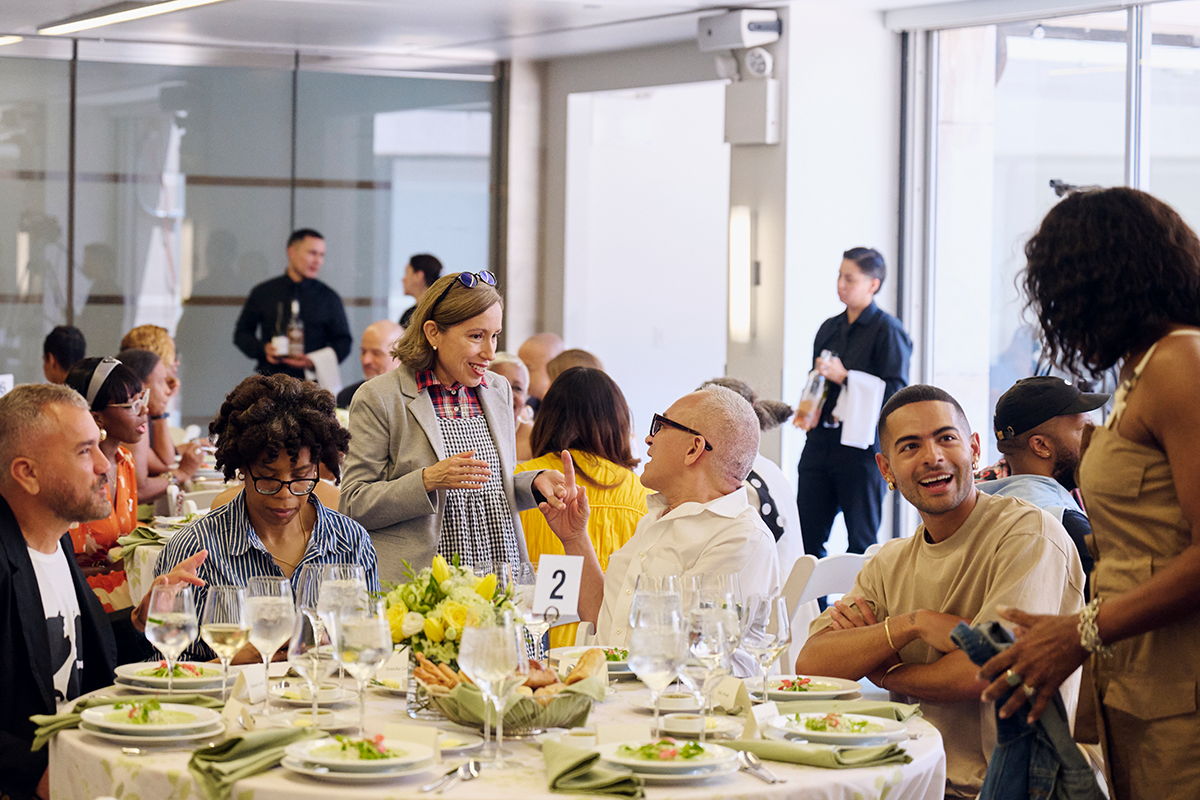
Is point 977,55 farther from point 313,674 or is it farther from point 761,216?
point 313,674

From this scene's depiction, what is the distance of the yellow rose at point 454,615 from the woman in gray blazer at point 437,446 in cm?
126

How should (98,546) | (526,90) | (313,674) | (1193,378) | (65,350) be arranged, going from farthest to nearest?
(526,90), (65,350), (98,546), (313,674), (1193,378)

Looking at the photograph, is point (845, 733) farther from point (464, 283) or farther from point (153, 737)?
point (464, 283)

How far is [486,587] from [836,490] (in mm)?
5365

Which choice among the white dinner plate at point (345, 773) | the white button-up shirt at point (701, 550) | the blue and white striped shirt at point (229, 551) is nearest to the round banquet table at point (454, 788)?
the white dinner plate at point (345, 773)

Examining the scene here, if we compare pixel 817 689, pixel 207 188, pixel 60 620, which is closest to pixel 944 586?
pixel 817 689

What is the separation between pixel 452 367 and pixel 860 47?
5468 millimetres

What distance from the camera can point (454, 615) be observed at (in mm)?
2398

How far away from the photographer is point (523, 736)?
234 centimetres

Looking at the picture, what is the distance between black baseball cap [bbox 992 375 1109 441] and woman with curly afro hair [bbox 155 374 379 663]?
1.74 meters

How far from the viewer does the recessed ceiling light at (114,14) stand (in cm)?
830

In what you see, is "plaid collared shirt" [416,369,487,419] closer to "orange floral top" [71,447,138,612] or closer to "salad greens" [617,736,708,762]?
"orange floral top" [71,447,138,612]

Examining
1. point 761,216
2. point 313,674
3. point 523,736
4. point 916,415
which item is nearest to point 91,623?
point 313,674

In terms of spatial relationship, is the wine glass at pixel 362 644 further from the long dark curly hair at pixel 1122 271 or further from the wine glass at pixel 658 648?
the long dark curly hair at pixel 1122 271
